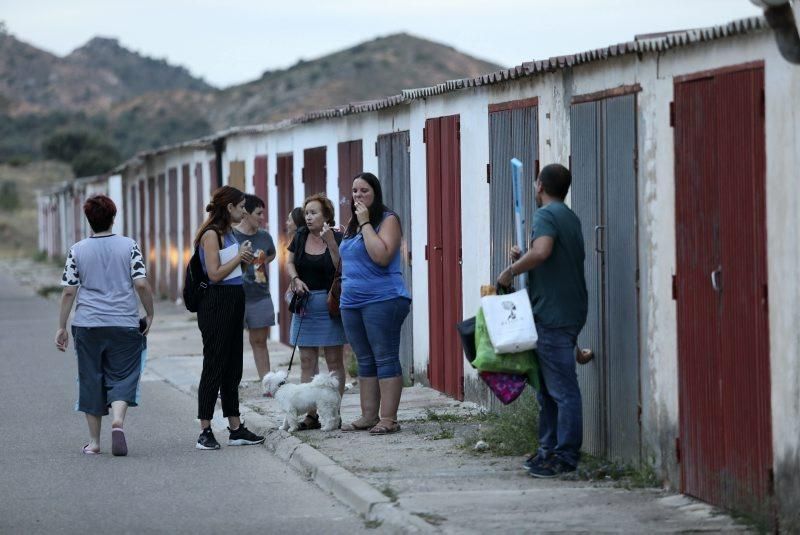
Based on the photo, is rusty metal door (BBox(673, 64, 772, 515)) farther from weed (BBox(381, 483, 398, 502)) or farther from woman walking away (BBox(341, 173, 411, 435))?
woman walking away (BBox(341, 173, 411, 435))

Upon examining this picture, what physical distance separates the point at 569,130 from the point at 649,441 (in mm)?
Answer: 2307

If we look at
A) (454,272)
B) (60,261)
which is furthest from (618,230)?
(60,261)

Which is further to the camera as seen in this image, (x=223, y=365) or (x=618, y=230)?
(x=223, y=365)

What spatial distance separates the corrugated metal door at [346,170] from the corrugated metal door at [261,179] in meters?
4.02

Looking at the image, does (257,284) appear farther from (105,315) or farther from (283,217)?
(283,217)

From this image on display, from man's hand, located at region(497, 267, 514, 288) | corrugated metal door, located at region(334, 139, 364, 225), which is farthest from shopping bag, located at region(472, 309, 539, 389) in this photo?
corrugated metal door, located at region(334, 139, 364, 225)

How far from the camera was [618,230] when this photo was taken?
9539mm

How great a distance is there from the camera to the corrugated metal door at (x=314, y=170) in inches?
729

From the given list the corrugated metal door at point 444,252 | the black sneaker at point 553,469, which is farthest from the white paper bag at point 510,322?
the corrugated metal door at point 444,252

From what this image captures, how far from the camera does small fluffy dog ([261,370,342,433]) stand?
11641 mm

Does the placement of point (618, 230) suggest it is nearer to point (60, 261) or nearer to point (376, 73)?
point (60, 261)

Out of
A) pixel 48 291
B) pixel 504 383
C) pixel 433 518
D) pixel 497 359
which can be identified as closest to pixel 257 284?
pixel 504 383

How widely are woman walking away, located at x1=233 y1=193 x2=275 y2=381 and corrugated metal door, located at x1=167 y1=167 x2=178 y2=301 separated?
1527 centimetres

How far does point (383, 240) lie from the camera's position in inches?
437
